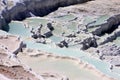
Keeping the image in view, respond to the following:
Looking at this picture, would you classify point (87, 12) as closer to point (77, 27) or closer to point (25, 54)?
point (77, 27)

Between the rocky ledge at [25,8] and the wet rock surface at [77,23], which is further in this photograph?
the rocky ledge at [25,8]

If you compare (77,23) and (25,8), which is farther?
(25,8)

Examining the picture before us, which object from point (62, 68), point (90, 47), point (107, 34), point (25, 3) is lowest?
point (62, 68)

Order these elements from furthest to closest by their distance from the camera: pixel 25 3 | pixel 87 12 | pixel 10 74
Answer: pixel 87 12
pixel 25 3
pixel 10 74

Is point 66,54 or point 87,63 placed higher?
point 66,54

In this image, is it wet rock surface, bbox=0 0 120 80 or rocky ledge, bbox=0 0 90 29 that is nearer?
wet rock surface, bbox=0 0 120 80

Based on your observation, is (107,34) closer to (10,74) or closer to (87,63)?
(87,63)

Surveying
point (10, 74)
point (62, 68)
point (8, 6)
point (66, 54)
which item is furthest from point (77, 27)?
point (10, 74)

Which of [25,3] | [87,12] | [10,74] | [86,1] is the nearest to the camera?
[10,74]

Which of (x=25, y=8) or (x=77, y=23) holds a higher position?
(x=25, y=8)

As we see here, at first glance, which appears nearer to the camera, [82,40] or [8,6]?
[82,40]
